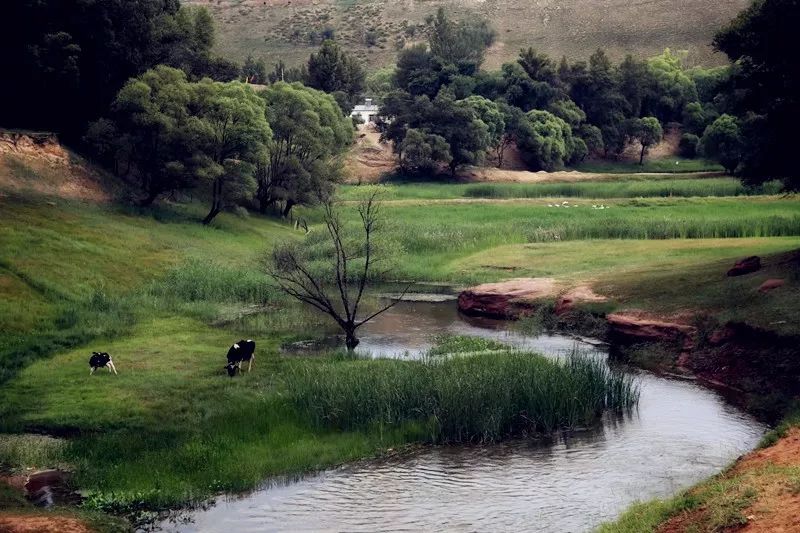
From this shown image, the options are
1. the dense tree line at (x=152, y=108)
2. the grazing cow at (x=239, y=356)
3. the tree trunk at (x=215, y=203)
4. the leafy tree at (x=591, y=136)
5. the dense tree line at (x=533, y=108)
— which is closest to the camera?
the grazing cow at (x=239, y=356)

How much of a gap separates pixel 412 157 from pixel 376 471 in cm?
8066

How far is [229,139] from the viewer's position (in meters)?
61.2

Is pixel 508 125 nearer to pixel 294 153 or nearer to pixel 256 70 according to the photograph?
pixel 256 70

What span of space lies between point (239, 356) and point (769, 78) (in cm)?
2380

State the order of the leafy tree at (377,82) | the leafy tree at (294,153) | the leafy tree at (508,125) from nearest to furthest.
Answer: the leafy tree at (294,153), the leafy tree at (508,125), the leafy tree at (377,82)

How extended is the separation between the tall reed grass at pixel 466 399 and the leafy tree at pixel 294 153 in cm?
4331

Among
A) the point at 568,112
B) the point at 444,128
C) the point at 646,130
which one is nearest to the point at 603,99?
the point at 646,130

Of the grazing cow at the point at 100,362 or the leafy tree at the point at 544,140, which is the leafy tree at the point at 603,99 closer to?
the leafy tree at the point at 544,140

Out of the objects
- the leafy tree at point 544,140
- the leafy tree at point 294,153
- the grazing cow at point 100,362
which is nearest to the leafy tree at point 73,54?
the leafy tree at point 294,153

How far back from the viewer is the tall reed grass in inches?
984

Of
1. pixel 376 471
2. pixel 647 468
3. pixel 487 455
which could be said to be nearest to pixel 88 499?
pixel 376 471

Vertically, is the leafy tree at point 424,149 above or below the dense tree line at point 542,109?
below

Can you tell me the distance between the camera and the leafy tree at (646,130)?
4648 inches

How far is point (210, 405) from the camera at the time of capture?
87.5 feet
